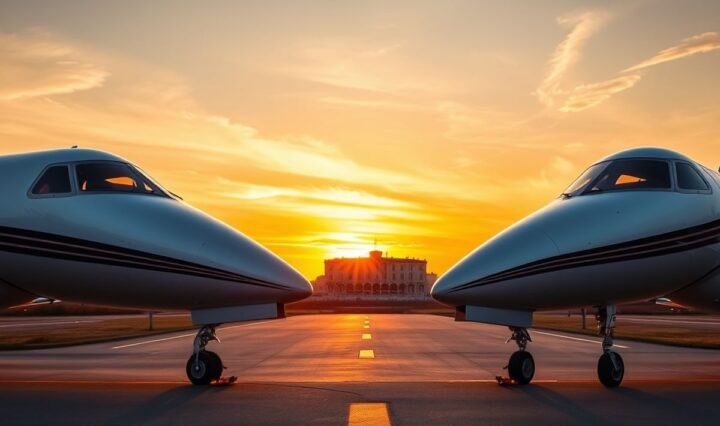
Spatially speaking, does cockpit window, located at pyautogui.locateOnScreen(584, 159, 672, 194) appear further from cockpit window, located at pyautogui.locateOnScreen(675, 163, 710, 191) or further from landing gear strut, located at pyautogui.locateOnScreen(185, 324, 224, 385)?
landing gear strut, located at pyautogui.locateOnScreen(185, 324, 224, 385)

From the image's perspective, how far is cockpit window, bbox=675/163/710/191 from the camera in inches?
539

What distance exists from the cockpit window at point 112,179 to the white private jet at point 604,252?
575cm

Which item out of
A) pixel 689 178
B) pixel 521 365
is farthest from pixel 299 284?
pixel 689 178

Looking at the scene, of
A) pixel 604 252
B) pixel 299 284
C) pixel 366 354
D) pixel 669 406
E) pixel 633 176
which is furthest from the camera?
pixel 366 354

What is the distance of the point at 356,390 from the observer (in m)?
13.1

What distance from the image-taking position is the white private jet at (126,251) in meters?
12.9

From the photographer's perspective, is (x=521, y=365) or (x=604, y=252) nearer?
(x=604, y=252)

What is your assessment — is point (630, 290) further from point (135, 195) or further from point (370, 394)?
point (135, 195)

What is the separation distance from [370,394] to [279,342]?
58.6 feet

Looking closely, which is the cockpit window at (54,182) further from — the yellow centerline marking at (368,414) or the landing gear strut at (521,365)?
the landing gear strut at (521,365)

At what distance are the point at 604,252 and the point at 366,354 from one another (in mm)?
11832

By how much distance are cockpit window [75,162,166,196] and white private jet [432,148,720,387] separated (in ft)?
18.9

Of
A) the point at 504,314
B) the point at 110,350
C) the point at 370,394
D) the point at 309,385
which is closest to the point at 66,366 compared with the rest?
the point at 110,350

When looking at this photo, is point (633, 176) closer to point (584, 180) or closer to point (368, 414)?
point (584, 180)
